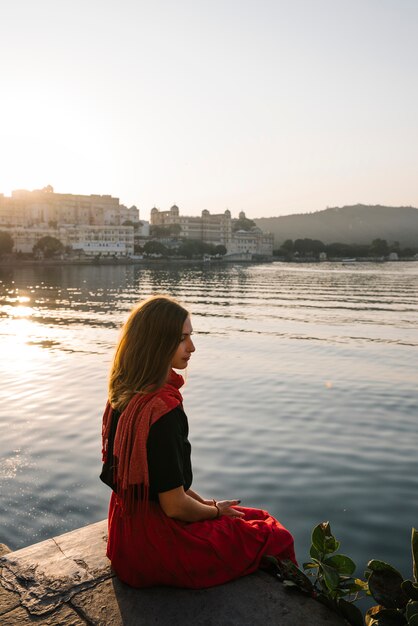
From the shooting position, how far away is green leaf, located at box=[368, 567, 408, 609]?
10.3 ft

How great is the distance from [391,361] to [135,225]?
178523 millimetres

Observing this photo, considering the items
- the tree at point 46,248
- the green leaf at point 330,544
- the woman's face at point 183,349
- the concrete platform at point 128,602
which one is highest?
the tree at point 46,248

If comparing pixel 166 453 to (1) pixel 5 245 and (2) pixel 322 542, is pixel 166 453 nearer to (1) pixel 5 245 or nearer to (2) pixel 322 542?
(2) pixel 322 542

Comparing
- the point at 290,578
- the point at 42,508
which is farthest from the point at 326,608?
the point at 42,508

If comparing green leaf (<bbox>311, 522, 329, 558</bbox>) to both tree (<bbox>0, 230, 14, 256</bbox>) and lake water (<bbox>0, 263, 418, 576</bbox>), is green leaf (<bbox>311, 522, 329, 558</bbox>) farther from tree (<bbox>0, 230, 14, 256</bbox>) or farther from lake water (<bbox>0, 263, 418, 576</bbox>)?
tree (<bbox>0, 230, 14, 256</bbox>)

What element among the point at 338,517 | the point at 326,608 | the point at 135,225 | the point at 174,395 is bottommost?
the point at 338,517

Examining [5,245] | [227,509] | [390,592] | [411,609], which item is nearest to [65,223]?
[5,245]

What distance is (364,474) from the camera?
7273 millimetres

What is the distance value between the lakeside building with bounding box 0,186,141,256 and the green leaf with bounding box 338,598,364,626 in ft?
493

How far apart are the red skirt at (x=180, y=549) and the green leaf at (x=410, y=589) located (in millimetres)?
815

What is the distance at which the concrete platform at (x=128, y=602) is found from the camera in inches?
124

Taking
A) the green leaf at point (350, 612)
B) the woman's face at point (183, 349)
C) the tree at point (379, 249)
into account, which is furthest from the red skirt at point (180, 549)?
the tree at point (379, 249)

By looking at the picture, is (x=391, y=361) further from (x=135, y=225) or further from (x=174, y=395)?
(x=135, y=225)

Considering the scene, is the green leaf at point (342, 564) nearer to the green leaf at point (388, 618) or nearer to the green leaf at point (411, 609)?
the green leaf at point (388, 618)
